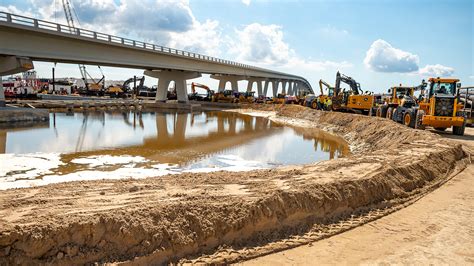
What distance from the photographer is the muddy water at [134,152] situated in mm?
12195

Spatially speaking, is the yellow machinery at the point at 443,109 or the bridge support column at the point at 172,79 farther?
the bridge support column at the point at 172,79

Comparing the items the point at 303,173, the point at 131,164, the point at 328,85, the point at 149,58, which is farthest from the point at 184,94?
the point at 303,173

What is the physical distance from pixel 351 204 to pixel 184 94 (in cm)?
4847

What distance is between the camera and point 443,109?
21.5 m

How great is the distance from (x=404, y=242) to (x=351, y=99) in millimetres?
30807

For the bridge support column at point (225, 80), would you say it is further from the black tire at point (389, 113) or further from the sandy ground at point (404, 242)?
the sandy ground at point (404, 242)

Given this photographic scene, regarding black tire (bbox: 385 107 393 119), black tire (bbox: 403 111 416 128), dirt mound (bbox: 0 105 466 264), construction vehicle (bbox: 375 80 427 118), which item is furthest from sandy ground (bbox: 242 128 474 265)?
black tire (bbox: 385 107 393 119)

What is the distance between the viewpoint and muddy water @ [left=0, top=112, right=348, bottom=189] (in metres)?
12.2

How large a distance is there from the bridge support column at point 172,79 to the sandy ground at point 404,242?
4767cm

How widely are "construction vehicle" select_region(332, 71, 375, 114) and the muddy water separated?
10779 mm

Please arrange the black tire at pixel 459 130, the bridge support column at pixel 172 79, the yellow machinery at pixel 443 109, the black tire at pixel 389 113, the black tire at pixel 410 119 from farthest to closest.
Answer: the bridge support column at pixel 172 79, the black tire at pixel 389 113, the black tire at pixel 410 119, the black tire at pixel 459 130, the yellow machinery at pixel 443 109

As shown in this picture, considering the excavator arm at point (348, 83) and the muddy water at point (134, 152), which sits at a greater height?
the excavator arm at point (348, 83)

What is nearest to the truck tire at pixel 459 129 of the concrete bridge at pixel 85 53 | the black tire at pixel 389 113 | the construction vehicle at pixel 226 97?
the black tire at pixel 389 113

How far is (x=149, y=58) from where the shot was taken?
41781 millimetres
